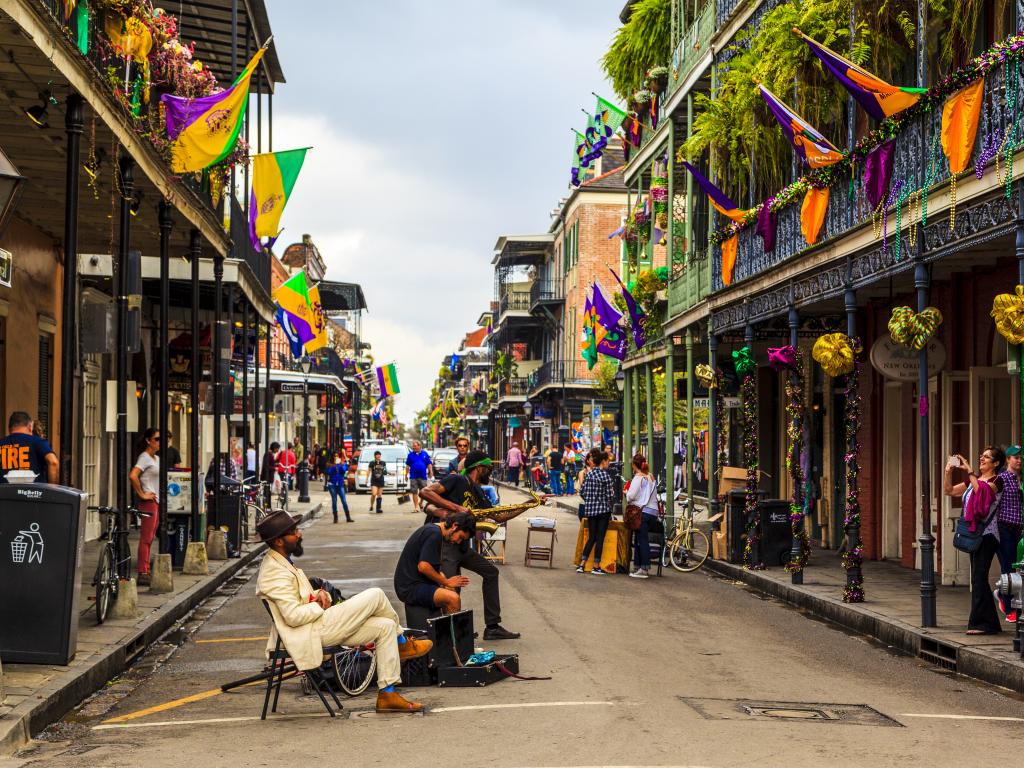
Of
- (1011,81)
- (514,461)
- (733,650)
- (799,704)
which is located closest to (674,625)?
(733,650)

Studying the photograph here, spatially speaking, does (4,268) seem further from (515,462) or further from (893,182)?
(515,462)

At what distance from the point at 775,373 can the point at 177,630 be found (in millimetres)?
16922

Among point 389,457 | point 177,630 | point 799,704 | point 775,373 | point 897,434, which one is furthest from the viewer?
point 389,457

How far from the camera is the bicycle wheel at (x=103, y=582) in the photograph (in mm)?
12469

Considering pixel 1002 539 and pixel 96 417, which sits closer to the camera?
pixel 1002 539

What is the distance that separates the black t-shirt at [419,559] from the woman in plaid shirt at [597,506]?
28.7ft

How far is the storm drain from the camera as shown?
8.67 metres

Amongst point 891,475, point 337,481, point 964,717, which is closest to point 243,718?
point 964,717

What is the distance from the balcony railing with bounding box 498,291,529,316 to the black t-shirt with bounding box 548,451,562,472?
24.6m

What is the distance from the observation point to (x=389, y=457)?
48.2m

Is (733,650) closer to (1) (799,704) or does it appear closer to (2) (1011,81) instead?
(1) (799,704)

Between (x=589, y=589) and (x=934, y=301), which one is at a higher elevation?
(x=934, y=301)

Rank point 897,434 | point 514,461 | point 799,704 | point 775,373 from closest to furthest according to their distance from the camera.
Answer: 1. point 799,704
2. point 897,434
3. point 775,373
4. point 514,461

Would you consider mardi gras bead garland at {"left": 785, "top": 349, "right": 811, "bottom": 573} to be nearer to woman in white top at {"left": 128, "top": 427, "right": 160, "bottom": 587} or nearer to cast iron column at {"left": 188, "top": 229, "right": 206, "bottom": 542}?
cast iron column at {"left": 188, "top": 229, "right": 206, "bottom": 542}
